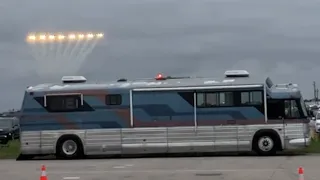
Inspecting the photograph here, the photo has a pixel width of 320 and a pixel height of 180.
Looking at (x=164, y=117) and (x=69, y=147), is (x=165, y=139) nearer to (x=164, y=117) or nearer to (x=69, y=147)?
(x=164, y=117)

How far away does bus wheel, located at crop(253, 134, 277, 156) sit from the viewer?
2575 cm

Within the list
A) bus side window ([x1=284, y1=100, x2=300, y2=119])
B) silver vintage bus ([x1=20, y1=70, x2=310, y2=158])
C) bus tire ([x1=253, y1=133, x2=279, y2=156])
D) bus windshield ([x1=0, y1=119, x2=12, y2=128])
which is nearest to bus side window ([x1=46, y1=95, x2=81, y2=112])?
silver vintage bus ([x1=20, y1=70, x2=310, y2=158])

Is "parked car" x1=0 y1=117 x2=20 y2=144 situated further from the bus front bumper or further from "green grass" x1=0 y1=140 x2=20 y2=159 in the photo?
the bus front bumper

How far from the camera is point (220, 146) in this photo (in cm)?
2594

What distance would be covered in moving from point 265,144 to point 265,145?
4 centimetres

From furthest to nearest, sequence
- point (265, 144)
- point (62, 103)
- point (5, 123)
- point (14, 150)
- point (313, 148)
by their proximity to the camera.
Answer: point (5, 123) → point (14, 150) → point (313, 148) → point (62, 103) → point (265, 144)

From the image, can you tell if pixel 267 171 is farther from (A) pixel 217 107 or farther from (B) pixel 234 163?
(A) pixel 217 107

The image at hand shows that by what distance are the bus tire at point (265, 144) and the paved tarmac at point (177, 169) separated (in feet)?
1.74

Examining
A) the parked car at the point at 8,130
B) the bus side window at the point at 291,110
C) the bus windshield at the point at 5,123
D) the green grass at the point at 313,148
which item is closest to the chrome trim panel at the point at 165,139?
the bus side window at the point at 291,110

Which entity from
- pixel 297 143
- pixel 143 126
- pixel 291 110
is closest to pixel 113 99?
pixel 143 126

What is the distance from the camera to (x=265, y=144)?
25750 millimetres

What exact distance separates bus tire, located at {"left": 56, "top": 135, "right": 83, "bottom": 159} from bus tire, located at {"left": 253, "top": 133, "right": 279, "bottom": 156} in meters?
6.89

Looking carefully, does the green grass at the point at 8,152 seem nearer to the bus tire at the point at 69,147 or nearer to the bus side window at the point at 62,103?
the bus tire at the point at 69,147

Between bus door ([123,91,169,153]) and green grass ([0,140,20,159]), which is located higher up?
bus door ([123,91,169,153])
